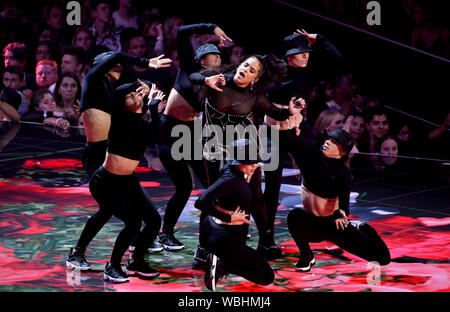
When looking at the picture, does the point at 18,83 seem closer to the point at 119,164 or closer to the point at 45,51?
the point at 45,51

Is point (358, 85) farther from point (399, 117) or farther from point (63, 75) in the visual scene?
point (63, 75)

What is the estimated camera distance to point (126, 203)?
4.65m

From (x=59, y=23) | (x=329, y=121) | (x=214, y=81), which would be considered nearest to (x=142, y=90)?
(x=214, y=81)

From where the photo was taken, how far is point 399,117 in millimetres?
8852

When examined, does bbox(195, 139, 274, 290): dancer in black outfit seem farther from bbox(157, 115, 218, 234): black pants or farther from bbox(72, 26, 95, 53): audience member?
bbox(72, 26, 95, 53): audience member

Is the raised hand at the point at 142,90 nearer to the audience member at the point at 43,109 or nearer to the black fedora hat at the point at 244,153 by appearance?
the black fedora hat at the point at 244,153

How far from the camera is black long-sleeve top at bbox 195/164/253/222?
448cm

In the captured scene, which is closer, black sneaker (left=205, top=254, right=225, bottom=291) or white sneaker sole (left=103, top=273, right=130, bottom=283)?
black sneaker (left=205, top=254, right=225, bottom=291)

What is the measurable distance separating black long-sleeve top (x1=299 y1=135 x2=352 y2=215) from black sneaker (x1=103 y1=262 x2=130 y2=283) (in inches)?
53.5

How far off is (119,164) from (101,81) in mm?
780

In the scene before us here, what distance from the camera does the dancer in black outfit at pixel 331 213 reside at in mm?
4879

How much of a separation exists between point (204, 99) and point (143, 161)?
3.04 meters

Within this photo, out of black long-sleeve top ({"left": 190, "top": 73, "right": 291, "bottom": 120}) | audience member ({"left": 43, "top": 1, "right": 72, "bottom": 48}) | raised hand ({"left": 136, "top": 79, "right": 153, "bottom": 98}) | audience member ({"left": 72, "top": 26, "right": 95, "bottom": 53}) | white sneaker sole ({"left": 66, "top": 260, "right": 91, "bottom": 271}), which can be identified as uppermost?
audience member ({"left": 43, "top": 1, "right": 72, "bottom": 48})

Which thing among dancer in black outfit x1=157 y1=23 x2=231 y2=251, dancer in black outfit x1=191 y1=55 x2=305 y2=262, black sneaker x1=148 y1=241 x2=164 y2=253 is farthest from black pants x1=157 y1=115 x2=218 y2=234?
dancer in black outfit x1=191 y1=55 x2=305 y2=262
